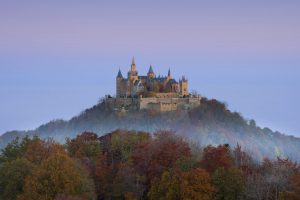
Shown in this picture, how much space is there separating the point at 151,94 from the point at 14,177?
67.7 metres

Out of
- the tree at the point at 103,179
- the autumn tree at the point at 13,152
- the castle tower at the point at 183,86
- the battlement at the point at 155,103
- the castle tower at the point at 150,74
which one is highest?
the castle tower at the point at 150,74

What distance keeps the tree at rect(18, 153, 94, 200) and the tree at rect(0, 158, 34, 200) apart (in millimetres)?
1590

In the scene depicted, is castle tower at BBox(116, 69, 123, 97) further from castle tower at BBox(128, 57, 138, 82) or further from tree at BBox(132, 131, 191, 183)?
tree at BBox(132, 131, 191, 183)

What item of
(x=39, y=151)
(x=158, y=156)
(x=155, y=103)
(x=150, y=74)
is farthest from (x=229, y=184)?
(x=150, y=74)

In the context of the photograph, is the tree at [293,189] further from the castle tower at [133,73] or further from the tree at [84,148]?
the castle tower at [133,73]

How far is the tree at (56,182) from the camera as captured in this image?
39.4m

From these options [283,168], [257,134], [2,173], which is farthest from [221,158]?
[257,134]

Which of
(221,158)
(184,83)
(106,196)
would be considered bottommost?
(106,196)

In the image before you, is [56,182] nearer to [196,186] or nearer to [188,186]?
[188,186]

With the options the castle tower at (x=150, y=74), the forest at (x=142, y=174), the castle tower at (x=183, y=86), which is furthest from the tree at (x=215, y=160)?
the castle tower at (x=150, y=74)

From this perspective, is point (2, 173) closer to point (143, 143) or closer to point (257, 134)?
point (143, 143)

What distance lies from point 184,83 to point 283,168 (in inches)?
2879

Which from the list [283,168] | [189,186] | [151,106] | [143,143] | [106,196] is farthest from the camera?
[151,106]

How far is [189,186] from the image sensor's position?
3859 cm
